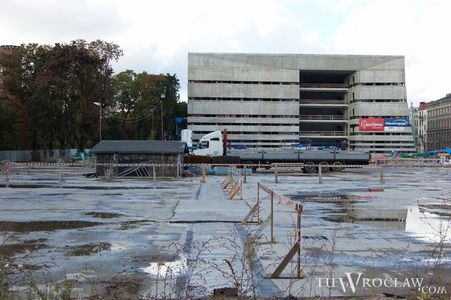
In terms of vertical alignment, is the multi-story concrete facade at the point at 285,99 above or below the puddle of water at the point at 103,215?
above

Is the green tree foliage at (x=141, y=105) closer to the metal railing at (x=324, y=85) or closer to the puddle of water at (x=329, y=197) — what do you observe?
the metal railing at (x=324, y=85)

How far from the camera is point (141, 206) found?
60.3 ft

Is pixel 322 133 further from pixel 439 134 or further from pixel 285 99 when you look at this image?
pixel 439 134

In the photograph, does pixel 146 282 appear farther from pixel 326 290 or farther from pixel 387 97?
pixel 387 97

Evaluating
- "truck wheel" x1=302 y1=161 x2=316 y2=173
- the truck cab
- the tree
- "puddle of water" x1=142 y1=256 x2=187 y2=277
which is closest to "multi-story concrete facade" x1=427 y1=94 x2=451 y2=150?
the tree

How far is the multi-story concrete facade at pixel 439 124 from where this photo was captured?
16662 centimetres

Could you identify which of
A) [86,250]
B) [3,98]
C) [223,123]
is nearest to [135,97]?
[223,123]

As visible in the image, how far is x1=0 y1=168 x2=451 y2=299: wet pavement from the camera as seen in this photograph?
7.33 meters

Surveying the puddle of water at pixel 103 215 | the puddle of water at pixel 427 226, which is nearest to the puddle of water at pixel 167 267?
the puddle of water at pixel 427 226

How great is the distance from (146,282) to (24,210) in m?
10.9

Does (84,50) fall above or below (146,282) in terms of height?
above

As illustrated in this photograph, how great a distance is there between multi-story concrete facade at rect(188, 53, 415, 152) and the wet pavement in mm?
79815

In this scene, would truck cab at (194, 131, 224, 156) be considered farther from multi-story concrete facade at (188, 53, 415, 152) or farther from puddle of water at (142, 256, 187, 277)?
puddle of water at (142, 256, 187, 277)

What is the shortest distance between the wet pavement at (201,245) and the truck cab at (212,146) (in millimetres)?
37788
